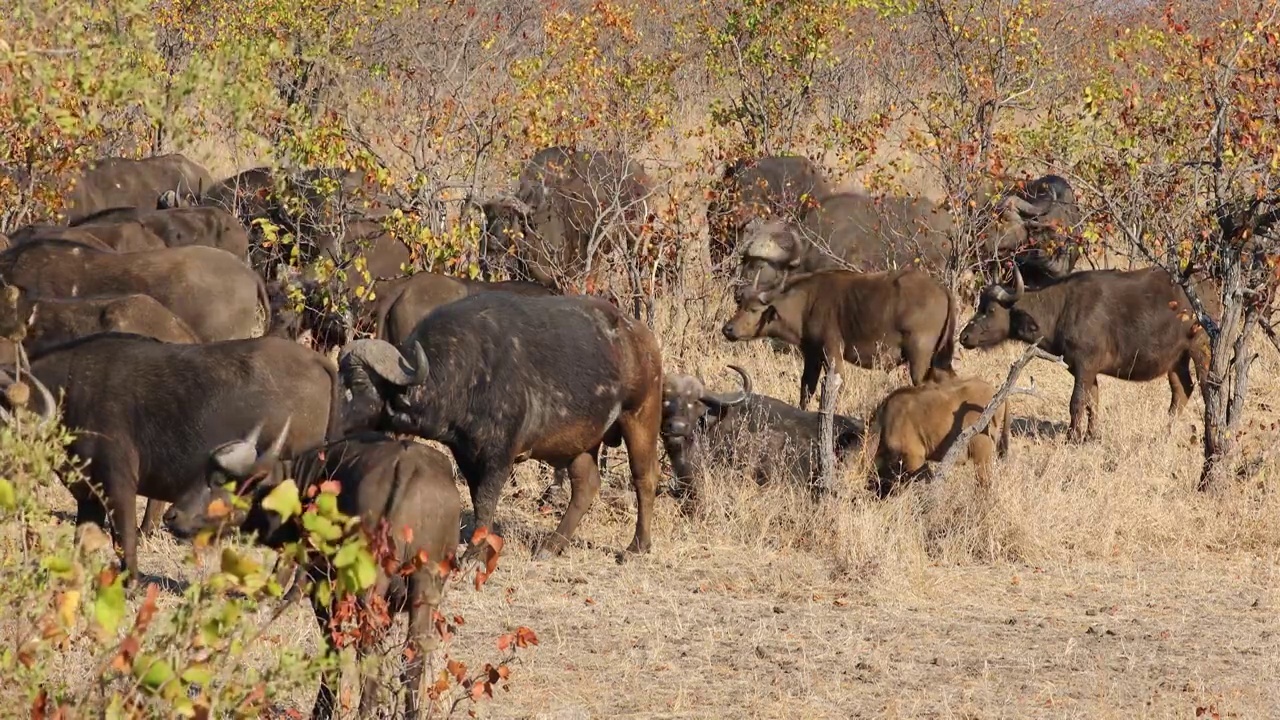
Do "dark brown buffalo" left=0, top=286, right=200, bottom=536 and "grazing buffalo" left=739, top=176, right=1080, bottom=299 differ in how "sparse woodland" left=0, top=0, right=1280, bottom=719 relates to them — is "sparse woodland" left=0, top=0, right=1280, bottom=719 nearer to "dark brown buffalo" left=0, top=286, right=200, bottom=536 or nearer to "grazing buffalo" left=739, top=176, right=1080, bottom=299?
"grazing buffalo" left=739, top=176, right=1080, bottom=299

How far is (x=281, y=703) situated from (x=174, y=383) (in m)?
2.20

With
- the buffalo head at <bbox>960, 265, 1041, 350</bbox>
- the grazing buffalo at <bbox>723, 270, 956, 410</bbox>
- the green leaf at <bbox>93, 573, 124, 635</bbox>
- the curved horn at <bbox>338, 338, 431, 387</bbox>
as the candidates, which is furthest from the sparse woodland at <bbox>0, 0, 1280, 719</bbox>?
the curved horn at <bbox>338, 338, 431, 387</bbox>

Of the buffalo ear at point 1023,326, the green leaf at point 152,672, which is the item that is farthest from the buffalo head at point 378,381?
the buffalo ear at point 1023,326

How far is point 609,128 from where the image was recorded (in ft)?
58.9

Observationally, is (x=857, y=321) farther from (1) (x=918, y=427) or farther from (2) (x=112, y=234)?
(2) (x=112, y=234)

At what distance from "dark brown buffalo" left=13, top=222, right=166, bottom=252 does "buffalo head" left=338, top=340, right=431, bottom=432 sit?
5.57m

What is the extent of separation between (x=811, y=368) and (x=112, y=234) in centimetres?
585

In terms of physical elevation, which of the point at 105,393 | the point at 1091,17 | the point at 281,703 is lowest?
the point at 281,703

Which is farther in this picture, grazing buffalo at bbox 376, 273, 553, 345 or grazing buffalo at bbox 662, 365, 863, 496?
grazing buffalo at bbox 376, 273, 553, 345

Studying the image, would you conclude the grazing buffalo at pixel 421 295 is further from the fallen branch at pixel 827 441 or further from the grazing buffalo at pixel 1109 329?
the grazing buffalo at pixel 1109 329

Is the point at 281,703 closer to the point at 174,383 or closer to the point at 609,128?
the point at 174,383

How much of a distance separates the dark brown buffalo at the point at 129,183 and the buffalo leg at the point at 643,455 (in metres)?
10.3

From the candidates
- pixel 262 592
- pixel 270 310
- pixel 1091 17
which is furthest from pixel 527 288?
pixel 1091 17

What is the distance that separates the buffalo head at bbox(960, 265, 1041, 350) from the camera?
13.6 meters
